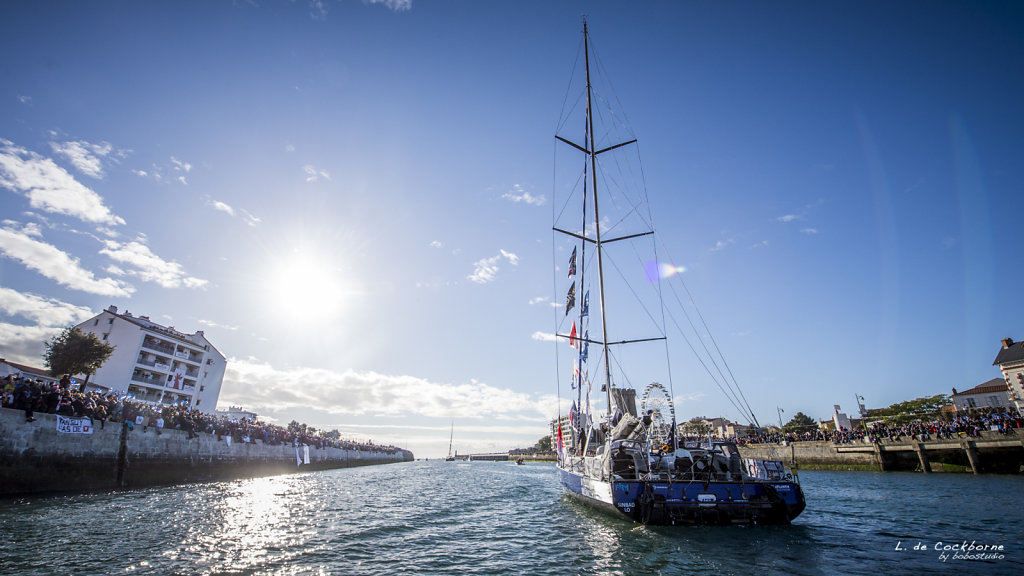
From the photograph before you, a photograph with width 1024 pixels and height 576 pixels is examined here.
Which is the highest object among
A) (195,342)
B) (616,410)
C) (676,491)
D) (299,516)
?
(195,342)

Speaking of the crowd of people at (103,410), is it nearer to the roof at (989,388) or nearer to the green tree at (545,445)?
the roof at (989,388)

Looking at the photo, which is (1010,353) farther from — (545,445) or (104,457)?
(545,445)

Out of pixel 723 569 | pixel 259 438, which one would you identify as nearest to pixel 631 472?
pixel 723 569

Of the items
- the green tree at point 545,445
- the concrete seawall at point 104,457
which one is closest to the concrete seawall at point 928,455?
the concrete seawall at point 104,457

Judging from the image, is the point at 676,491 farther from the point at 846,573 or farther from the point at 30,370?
the point at 30,370

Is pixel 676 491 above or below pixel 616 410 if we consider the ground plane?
below

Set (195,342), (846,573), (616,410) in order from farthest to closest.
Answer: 1. (195,342)
2. (616,410)
3. (846,573)

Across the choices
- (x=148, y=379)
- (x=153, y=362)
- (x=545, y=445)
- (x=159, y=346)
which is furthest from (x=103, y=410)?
(x=545, y=445)

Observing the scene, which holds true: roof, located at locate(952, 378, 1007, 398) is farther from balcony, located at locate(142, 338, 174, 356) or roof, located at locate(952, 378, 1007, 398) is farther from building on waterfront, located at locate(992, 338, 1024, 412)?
balcony, located at locate(142, 338, 174, 356)

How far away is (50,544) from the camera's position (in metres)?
10.7

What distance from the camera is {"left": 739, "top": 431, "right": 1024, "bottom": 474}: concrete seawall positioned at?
28533mm

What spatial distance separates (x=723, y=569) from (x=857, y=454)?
4120cm

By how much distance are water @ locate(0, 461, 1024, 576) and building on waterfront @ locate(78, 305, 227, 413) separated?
4573 centimetres

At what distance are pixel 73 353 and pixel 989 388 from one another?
363 ft
